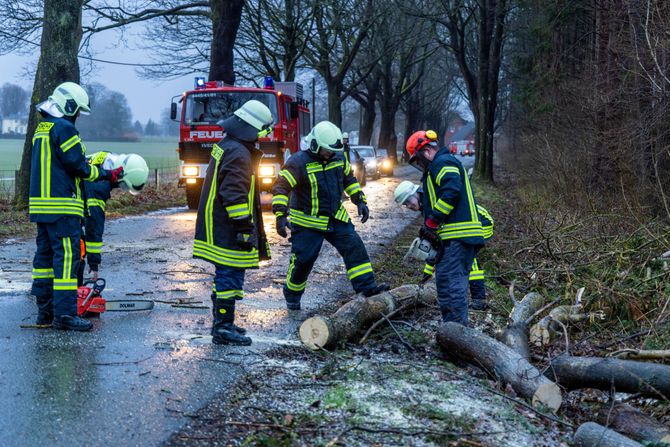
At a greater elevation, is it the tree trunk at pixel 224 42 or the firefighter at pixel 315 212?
the tree trunk at pixel 224 42

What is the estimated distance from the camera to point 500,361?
5.03 metres

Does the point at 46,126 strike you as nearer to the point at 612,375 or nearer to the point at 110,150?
the point at 612,375

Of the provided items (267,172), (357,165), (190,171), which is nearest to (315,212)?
(267,172)

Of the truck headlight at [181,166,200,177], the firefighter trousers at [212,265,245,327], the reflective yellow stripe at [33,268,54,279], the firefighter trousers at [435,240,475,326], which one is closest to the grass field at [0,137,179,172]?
the truck headlight at [181,166,200,177]

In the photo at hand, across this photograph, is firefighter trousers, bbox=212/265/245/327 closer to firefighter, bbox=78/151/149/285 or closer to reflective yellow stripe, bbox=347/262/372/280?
firefighter, bbox=78/151/149/285

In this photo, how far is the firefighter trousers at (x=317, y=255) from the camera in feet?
23.1

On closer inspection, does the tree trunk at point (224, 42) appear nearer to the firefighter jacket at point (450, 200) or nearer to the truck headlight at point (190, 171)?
the truck headlight at point (190, 171)

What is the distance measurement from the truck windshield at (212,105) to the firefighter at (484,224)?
9.20 m

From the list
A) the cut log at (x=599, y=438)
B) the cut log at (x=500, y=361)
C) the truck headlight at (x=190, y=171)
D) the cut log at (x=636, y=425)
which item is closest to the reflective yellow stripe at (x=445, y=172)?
the cut log at (x=500, y=361)

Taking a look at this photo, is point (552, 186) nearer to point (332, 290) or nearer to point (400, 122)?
point (332, 290)

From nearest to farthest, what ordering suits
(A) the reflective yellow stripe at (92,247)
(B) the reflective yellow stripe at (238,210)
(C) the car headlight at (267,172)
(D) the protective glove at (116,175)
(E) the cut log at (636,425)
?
1. (E) the cut log at (636,425)
2. (B) the reflective yellow stripe at (238,210)
3. (D) the protective glove at (116,175)
4. (A) the reflective yellow stripe at (92,247)
5. (C) the car headlight at (267,172)

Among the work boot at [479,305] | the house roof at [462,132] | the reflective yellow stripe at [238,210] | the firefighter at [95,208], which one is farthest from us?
the house roof at [462,132]

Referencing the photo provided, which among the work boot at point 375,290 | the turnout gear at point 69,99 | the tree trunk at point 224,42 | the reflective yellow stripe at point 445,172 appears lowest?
the work boot at point 375,290

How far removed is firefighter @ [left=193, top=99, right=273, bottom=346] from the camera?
5.67m
